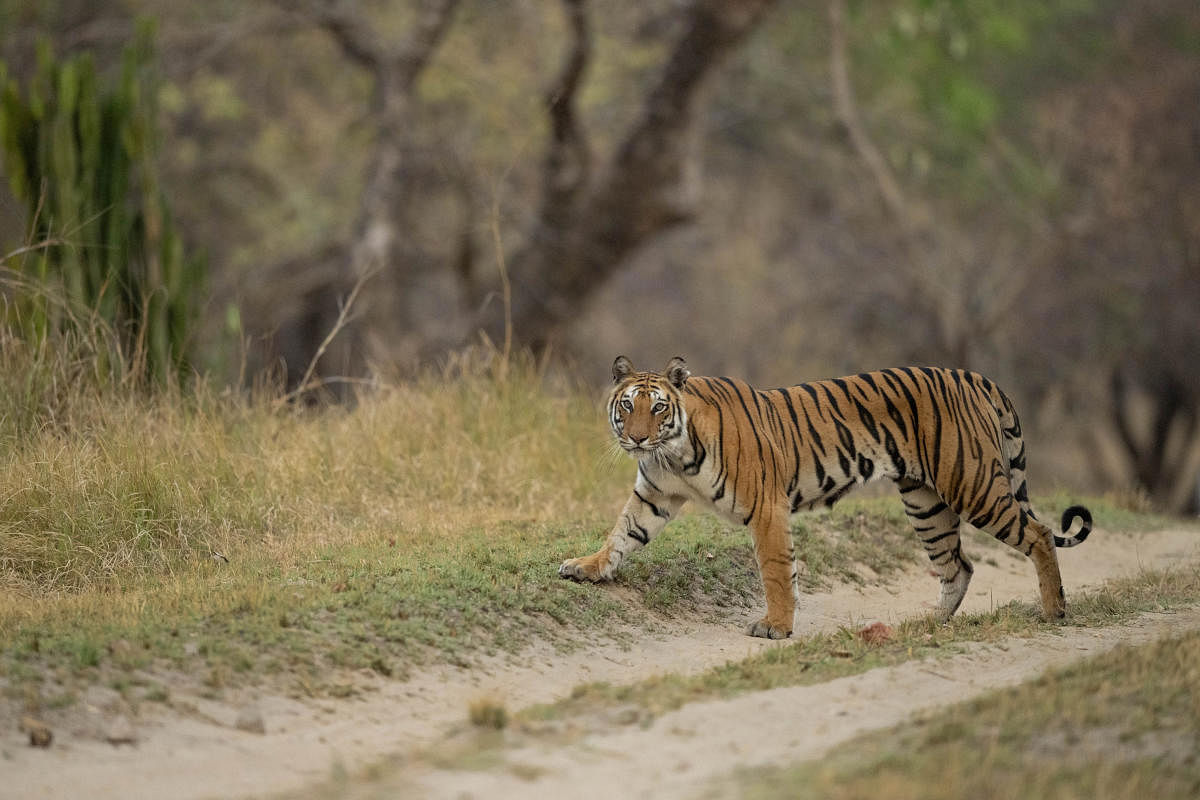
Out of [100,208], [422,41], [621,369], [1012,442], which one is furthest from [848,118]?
[621,369]

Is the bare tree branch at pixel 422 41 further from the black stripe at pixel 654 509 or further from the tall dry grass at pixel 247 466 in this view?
the black stripe at pixel 654 509

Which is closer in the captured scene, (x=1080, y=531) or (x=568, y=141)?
(x=1080, y=531)

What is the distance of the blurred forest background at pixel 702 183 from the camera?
16.0 meters

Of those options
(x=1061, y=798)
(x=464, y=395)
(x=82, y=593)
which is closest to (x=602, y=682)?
(x=1061, y=798)

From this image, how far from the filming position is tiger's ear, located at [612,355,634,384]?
6.69m

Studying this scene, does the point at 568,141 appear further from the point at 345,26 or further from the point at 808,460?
the point at 808,460

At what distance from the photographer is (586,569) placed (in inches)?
269

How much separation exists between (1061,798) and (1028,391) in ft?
60.0

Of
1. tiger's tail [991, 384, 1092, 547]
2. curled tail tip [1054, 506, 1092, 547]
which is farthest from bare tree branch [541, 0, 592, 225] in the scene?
curled tail tip [1054, 506, 1092, 547]

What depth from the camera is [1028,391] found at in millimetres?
21453

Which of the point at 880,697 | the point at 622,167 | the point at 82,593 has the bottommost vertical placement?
the point at 82,593

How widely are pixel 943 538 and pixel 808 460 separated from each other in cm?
90

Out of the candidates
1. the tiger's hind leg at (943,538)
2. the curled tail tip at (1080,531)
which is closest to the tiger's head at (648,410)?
the tiger's hind leg at (943,538)

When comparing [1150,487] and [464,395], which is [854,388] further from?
[1150,487]
